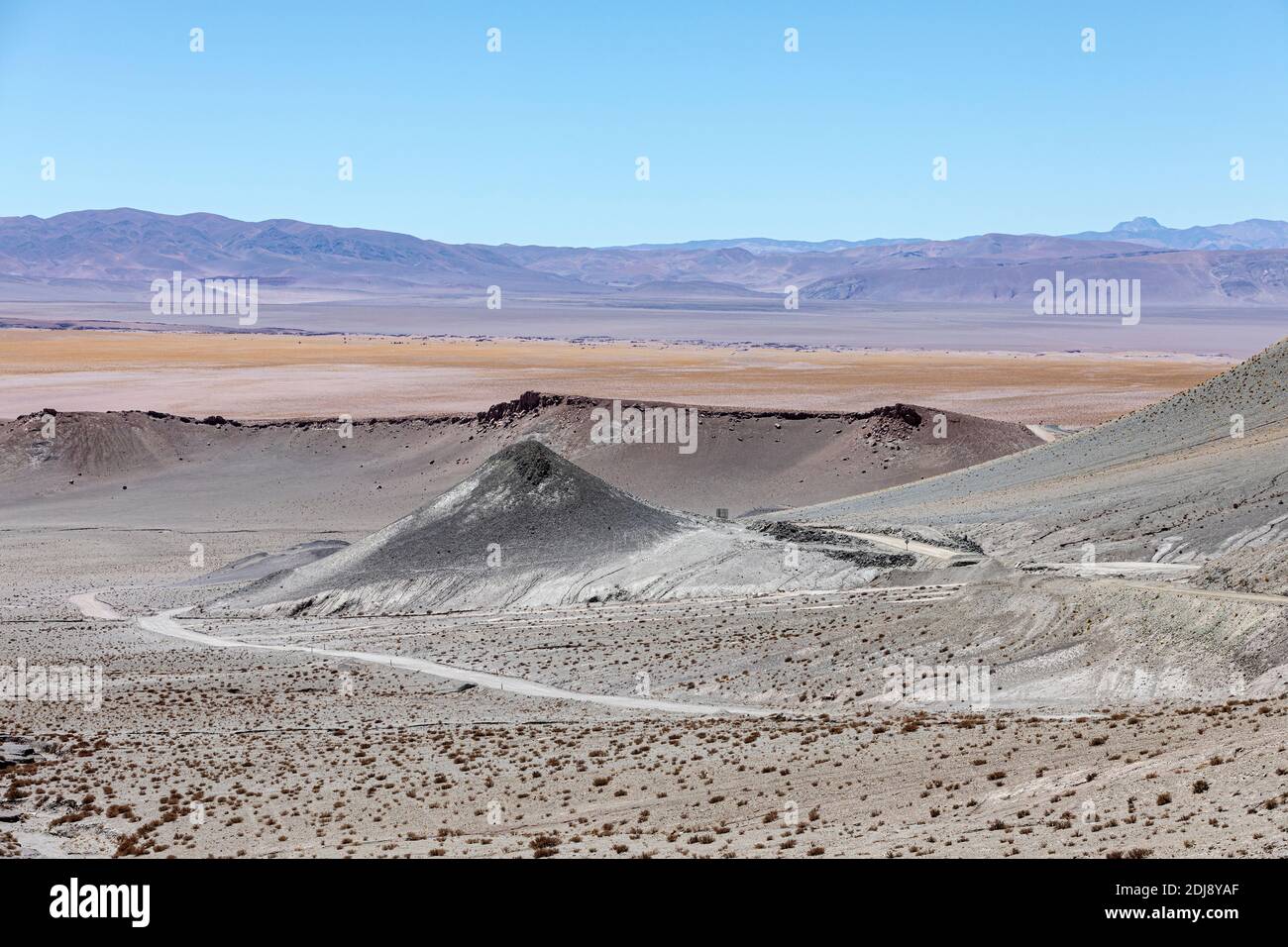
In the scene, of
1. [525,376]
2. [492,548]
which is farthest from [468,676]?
[525,376]

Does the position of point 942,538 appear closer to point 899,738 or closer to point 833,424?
point 899,738

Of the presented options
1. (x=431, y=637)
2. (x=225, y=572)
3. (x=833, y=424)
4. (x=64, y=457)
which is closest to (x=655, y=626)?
(x=431, y=637)

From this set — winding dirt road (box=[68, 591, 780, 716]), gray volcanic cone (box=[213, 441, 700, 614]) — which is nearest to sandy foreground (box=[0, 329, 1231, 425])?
gray volcanic cone (box=[213, 441, 700, 614])

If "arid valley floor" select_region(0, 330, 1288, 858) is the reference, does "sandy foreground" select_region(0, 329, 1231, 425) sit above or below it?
above

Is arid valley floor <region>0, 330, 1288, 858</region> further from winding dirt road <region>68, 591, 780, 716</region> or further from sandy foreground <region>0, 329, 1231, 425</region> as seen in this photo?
sandy foreground <region>0, 329, 1231, 425</region>

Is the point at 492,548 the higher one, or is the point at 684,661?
the point at 492,548

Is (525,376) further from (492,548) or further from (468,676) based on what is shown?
(468,676)
